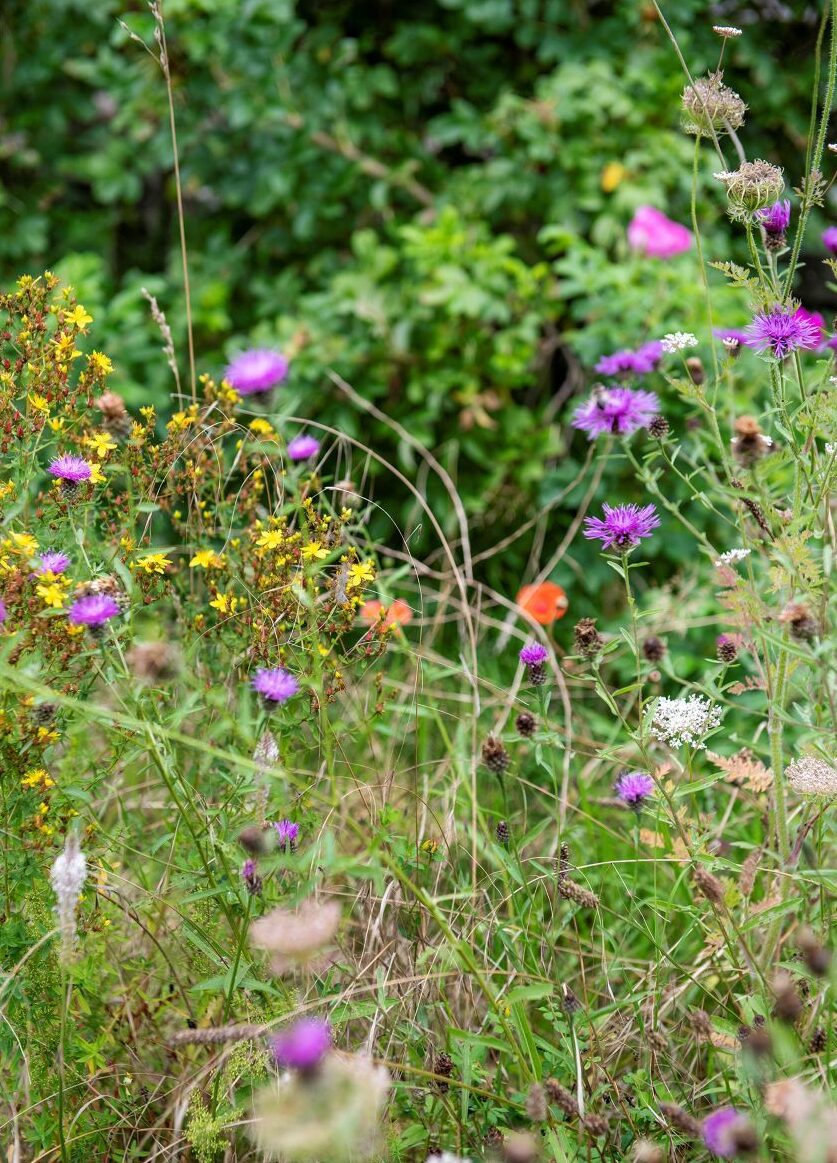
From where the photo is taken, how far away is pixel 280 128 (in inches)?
141

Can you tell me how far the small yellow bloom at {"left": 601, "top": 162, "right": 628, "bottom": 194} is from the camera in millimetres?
3301

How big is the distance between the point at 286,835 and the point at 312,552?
328 mm

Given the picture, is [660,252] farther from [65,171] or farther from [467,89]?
[65,171]

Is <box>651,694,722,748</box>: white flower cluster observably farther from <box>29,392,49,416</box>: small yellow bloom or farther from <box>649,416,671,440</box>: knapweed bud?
<box>29,392,49,416</box>: small yellow bloom

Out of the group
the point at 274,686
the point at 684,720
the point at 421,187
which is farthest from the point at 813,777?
the point at 421,187

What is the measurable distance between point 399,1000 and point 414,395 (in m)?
2.10

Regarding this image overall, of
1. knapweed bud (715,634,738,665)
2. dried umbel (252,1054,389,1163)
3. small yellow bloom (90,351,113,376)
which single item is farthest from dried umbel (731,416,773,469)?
small yellow bloom (90,351,113,376)

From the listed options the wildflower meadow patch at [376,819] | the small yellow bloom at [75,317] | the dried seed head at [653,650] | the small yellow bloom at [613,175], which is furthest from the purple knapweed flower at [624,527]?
the small yellow bloom at [613,175]

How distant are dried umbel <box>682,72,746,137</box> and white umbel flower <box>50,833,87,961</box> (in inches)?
44.3

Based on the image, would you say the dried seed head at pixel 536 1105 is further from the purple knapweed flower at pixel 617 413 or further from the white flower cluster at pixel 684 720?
the purple knapweed flower at pixel 617 413

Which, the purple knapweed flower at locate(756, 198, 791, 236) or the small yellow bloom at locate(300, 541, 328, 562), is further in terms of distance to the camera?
the purple knapweed flower at locate(756, 198, 791, 236)

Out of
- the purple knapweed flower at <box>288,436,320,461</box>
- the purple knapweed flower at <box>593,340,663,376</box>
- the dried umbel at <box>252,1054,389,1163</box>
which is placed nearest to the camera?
the dried umbel at <box>252,1054,389,1163</box>

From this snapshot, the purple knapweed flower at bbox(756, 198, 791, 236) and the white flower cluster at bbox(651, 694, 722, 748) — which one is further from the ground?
the purple knapweed flower at bbox(756, 198, 791, 236)

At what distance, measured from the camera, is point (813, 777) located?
4.54 ft
